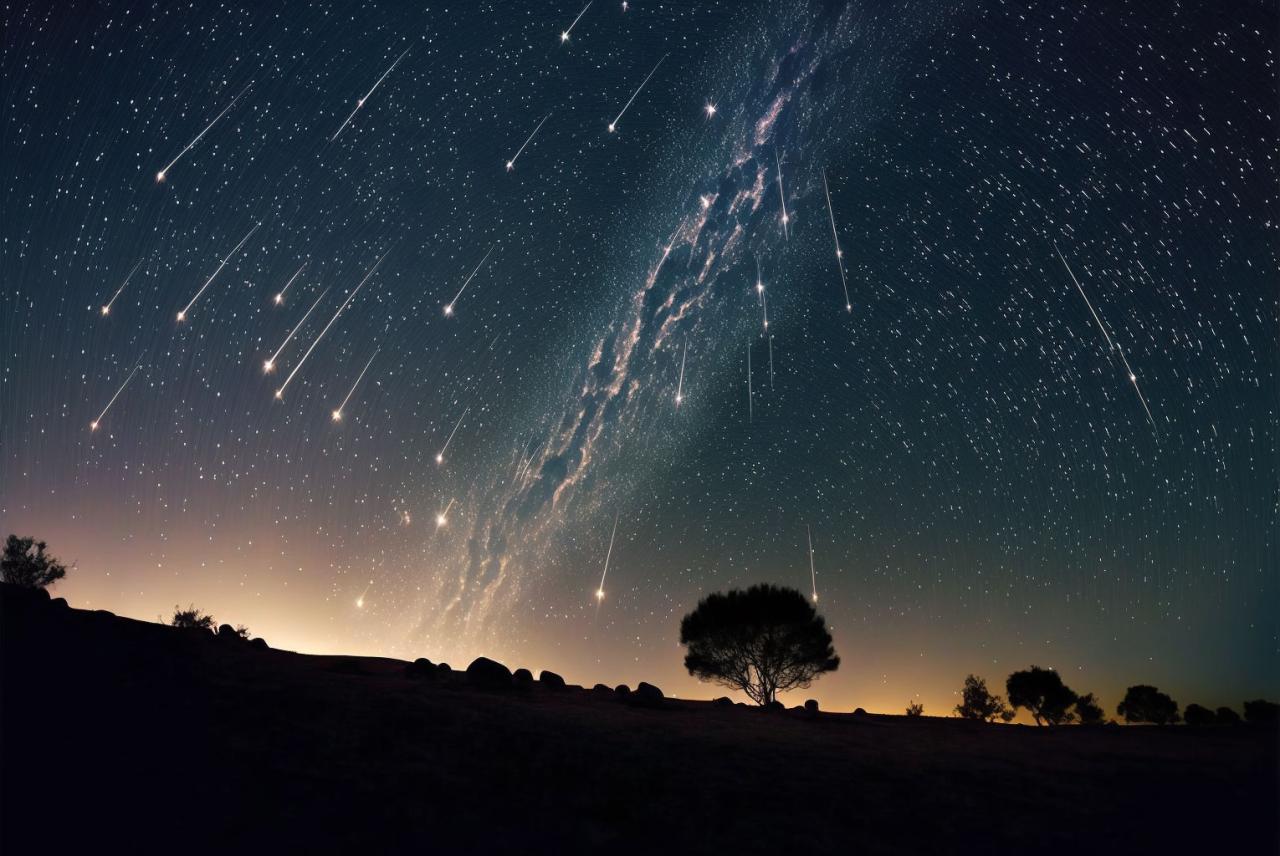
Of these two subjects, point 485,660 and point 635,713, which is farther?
point 485,660

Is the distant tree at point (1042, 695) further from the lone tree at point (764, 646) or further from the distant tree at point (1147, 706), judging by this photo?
the lone tree at point (764, 646)

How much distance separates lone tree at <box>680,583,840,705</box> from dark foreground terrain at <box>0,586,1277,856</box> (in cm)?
2371

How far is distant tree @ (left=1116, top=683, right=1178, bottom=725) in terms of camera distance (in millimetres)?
63875

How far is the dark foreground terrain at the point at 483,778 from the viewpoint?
365 inches

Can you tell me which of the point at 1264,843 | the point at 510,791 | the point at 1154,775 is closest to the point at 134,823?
the point at 510,791

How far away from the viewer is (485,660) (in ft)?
82.9

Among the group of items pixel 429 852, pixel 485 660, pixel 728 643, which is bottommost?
pixel 429 852

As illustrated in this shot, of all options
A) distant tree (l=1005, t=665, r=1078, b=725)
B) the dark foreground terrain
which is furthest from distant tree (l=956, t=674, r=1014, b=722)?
the dark foreground terrain

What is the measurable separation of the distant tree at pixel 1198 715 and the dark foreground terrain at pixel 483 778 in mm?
51984

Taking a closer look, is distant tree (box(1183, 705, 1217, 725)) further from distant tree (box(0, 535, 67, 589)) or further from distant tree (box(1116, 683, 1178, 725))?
distant tree (box(0, 535, 67, 589))

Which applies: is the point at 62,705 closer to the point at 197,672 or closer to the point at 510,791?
the point at 197,672

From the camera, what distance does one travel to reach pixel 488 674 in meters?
24.4

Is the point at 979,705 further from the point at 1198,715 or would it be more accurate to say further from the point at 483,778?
the point at 483,778

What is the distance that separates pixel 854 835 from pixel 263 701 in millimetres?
11768
